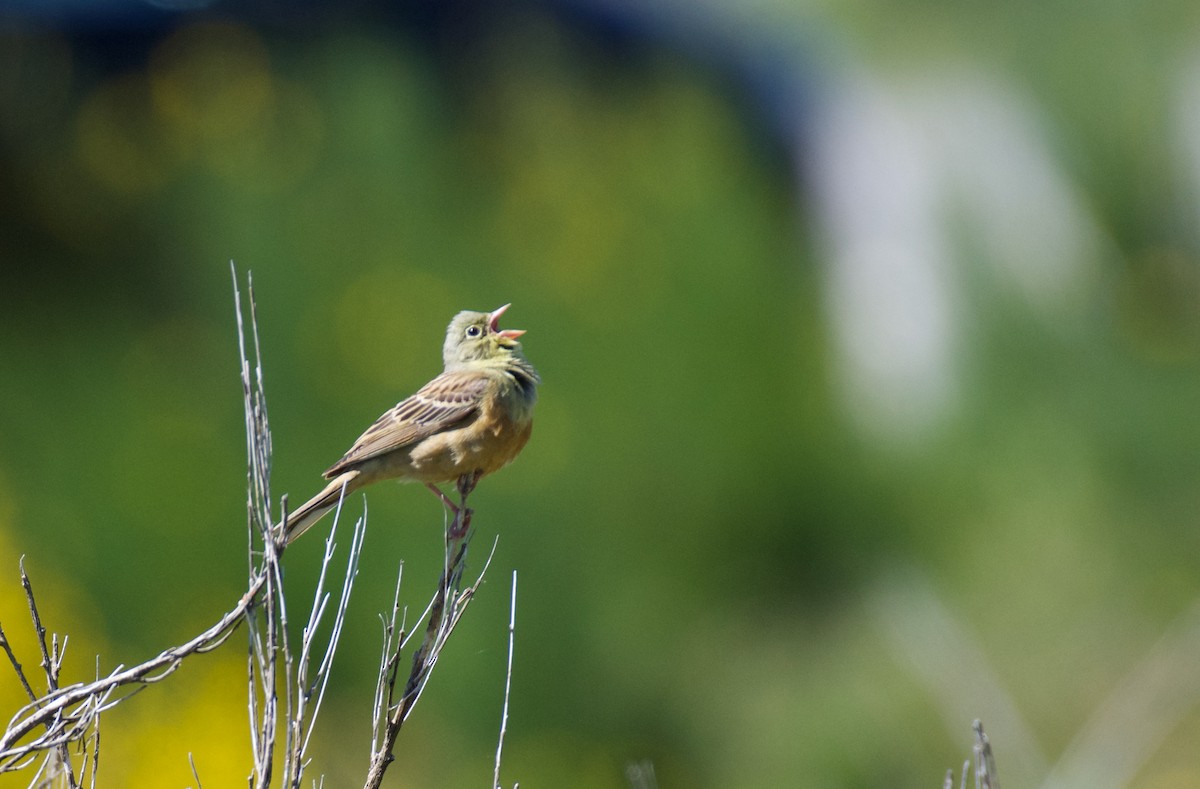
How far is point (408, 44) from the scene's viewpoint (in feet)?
37.8

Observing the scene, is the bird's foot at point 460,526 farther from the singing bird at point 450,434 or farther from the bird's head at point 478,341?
the bird's head at point 478,341

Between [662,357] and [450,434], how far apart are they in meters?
6.60

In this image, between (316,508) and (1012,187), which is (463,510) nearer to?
(316,508)

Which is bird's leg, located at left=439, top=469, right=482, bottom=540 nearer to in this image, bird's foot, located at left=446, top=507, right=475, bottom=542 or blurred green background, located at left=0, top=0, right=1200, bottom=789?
bird's foot, located at left=446, top=507, right=475, bottom=542

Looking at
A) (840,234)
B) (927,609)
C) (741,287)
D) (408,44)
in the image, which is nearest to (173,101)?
(408,44)

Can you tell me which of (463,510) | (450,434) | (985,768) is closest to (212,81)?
(450,434)

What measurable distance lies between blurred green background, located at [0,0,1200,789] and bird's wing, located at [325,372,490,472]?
5047 millimetres

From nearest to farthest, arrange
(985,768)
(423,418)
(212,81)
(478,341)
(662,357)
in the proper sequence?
(985,768)
(423,418)
(478,341)
(212,81)
(662,357)

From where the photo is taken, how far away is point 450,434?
16.7ft

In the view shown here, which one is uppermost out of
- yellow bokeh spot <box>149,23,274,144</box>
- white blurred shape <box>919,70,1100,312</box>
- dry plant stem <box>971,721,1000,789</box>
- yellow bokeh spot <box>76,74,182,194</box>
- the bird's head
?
white blurred shape <box>919,70,1100,312</box>

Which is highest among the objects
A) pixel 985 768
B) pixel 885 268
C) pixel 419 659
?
pixel 885 268

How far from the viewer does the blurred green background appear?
10594 mm

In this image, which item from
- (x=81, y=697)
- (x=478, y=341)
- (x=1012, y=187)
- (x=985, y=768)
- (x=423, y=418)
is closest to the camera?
(x=985, y=768)

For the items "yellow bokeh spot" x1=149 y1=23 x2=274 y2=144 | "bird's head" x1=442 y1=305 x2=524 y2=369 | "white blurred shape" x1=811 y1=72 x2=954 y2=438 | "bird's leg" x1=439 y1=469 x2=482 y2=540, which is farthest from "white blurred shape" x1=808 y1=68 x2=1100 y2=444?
"bird's leg" x1=439 y1=469 x2=482 y2=540
